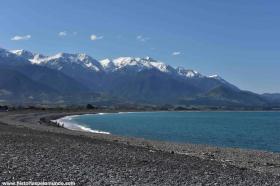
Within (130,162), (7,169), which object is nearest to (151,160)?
(130,162)

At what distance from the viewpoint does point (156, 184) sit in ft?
67.4

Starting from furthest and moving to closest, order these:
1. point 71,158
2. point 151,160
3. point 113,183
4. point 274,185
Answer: point 151,160 → point 71,158 → point 274,185 → point 113,183

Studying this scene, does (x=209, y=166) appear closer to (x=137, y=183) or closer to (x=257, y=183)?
(x=257, y=183)

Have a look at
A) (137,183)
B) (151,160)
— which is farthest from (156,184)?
(151,160)

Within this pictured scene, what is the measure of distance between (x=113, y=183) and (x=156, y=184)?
1.94 m

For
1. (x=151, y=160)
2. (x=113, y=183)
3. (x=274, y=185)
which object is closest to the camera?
(x=113, y=183)

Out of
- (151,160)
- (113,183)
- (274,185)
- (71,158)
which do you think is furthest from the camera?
(151,160)

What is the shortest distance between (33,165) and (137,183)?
545cm

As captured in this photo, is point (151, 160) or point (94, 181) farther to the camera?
point (151, 160)

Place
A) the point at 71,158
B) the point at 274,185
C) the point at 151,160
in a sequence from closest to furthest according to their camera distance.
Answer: the point at 274,185 → the point at 71,158 → the point at 151,160

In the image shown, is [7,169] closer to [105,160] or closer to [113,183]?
[113,183]

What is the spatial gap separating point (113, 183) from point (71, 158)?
7057mm

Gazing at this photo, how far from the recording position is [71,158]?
86.6 ft

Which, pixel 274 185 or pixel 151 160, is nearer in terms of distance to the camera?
pixel 274 185
